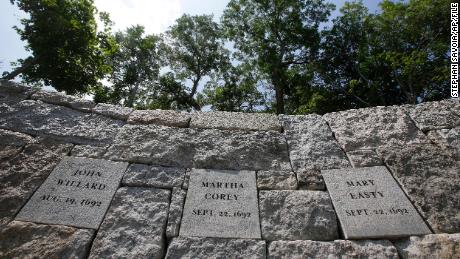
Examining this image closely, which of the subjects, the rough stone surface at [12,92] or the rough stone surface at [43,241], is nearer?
the rough stone surface at [43,241]

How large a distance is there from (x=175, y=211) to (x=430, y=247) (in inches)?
79.2

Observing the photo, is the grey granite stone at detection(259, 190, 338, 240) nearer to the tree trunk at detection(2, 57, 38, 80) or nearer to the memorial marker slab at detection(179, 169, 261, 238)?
the memorial marker slab at detection(179, 169, 261, 238)

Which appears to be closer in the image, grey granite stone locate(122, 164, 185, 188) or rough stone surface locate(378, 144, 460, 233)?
rough stone surface locate(378, 144, 460, 233)

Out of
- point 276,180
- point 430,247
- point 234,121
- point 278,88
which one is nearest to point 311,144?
point 276,180

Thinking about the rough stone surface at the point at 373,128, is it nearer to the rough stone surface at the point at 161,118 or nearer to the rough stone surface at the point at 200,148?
the rough stone surface at the point at 200,148

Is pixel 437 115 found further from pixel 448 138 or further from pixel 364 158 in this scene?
pixel 364 158

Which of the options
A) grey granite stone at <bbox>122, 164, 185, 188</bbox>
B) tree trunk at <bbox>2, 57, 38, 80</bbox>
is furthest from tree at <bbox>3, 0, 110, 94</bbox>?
grey granite stone at <bbox>122, 164, 185, 188</bbox>

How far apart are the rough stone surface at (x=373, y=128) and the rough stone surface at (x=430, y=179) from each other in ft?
0.46

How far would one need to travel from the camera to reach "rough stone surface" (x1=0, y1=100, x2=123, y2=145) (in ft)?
11.1

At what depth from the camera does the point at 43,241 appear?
2.39m

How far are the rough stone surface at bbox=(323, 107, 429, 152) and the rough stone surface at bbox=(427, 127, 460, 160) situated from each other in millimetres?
94

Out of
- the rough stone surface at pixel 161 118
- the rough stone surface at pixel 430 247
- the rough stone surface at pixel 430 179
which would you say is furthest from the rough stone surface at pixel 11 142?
the rough stone surface at pixel 430 179

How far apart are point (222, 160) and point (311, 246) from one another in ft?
4.10

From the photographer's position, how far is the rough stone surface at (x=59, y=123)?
3.39 metres
